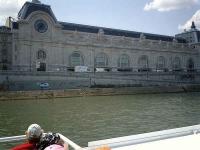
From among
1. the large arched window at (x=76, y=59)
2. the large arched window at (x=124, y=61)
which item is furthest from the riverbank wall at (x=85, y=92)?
the large arched window at (x=76, y=59)

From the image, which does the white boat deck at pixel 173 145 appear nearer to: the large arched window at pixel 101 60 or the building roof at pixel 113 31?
the building roof at pixel 113 31

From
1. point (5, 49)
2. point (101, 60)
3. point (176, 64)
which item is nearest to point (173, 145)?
point (5, 49)

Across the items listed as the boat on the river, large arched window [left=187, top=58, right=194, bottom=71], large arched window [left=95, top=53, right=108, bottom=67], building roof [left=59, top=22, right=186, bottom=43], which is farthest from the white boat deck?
large arched window [left=187, top=58, right=194, bottom=71]

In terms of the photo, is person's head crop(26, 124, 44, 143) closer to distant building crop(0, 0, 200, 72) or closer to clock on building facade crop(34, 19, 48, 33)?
distant building crop(0, 0, 200, 72)

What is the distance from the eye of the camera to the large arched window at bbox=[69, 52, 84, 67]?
59.2 m

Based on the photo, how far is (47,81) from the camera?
48.8 metres

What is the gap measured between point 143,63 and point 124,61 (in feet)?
16.4

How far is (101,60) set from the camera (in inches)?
2464

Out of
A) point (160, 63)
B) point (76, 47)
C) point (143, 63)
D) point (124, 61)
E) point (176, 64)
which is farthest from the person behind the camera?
point (176, 64)

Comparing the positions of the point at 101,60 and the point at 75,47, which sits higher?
the point at 75,47

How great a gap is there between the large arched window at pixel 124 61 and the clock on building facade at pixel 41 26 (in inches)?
665

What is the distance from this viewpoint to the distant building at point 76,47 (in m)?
53.2

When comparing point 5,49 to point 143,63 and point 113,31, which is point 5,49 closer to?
point 113,31

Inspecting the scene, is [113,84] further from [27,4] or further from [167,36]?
[167,36]
